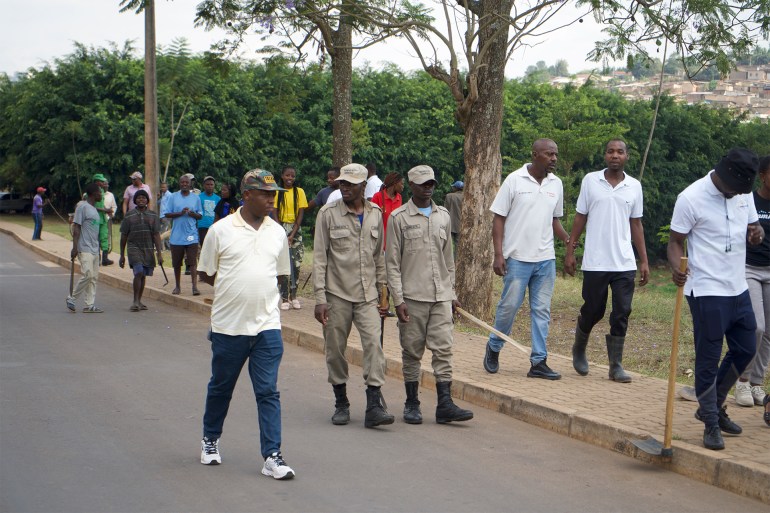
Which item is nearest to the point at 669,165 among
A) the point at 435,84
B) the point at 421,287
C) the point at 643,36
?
the point at 435,84

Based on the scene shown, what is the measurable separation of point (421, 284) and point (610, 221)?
1.91m

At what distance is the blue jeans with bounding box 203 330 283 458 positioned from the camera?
6.04 m

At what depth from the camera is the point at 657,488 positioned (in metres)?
6.05

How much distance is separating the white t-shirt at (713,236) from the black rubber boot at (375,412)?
92.3 inches

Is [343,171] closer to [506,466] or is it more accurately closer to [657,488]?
[506,466]

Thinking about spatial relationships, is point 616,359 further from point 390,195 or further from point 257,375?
point 390,195

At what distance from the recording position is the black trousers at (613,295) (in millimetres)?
8586

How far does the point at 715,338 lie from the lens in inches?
255

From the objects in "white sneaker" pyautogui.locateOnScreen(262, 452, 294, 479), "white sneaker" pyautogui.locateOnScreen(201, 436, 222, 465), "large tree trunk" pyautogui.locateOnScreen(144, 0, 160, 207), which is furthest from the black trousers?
"large tree trunk" pyautogui.locateOnScreen(144, 0, 160, 207)

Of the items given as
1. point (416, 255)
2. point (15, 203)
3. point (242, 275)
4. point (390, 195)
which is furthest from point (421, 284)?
point (15, 203)

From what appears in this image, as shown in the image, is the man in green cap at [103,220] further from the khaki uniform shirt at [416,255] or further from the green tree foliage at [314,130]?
the green tree foliage at [314,130]

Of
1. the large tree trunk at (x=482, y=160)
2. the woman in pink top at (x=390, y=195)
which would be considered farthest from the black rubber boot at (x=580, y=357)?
the large tree trunk at (x=482, y=160)

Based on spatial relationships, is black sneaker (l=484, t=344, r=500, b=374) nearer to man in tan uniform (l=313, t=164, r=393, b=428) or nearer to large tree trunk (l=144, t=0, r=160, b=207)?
man in tan uniform (l=313, t=164, r=393, b=428)

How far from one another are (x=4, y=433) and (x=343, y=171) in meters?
3.02
